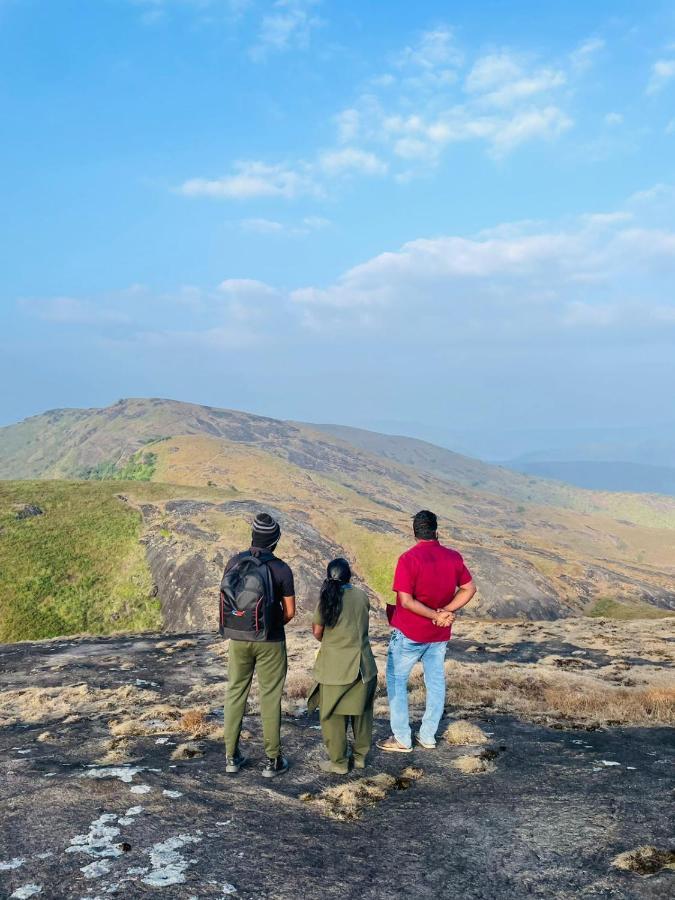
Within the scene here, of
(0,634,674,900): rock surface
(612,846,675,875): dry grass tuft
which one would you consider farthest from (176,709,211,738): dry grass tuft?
(612,846,675,875): dry grass tuft

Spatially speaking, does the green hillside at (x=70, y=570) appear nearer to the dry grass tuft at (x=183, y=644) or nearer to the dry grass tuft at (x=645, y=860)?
the dry grass tuft at (x=183, y=644)

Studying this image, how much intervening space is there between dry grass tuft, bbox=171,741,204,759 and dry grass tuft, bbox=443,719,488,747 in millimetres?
4703

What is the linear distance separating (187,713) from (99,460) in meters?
148

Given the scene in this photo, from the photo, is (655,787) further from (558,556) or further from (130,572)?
(558,556)

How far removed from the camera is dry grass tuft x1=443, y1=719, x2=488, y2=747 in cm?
1078

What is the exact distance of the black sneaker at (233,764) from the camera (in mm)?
9164

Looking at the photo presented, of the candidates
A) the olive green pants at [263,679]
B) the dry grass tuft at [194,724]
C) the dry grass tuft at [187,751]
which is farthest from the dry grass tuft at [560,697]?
the olive green pants at [263,679]

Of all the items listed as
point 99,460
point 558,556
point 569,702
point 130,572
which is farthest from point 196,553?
point 99,460

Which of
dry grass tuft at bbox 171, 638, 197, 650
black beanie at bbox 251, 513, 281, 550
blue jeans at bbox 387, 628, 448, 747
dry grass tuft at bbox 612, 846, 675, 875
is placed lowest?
dry grass tuft at bbox 171, 638, 197, 650

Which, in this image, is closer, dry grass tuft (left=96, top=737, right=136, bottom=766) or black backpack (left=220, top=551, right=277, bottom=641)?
black backpack (left=220, top=551, right=277, bottom=641)

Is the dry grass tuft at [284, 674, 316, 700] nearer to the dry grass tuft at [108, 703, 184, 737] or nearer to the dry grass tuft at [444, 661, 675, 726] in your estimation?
the dry grass tuft at [108, 703, 184, 737]

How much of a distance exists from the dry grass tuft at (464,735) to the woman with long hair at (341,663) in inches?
97.3

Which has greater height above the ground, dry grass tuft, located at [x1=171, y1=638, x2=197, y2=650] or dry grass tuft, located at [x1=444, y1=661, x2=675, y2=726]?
dry grass tuft, located at [x1=444, y1=661, x2=675, y2=726]

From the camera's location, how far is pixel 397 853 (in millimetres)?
6637
